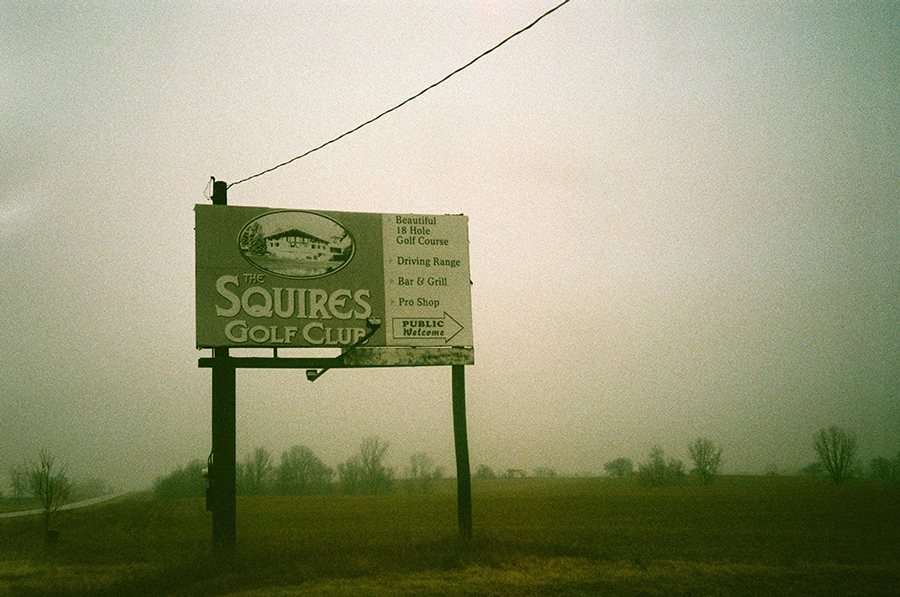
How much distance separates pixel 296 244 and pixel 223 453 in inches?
159

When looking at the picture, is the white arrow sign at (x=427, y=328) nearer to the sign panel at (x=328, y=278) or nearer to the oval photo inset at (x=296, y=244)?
the sign panel at (x=328, y=278)

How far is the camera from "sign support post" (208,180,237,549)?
1114cm

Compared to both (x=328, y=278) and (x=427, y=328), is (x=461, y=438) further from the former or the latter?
(x=328, y=278)

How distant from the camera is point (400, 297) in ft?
41.6

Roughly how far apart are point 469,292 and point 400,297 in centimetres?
145

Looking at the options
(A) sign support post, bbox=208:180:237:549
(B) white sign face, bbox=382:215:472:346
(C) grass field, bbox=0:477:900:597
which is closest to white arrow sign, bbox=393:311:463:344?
(B) white sign face, bbox=382:215:472:346

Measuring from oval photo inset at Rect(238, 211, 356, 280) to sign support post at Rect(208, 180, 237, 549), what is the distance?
1875 millimetres

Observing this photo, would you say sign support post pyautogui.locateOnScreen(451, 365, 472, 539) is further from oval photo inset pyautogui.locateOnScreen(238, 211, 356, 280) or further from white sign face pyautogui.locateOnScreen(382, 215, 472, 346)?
oval photo inset pyautogui.locateOnScreen(238, 211, 356, 280)

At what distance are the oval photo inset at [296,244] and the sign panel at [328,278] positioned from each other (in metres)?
0.02

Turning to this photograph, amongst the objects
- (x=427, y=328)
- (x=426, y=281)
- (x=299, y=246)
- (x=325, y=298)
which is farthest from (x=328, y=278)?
(x=427, y=328)

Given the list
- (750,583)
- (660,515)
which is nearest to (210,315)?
(750,583)

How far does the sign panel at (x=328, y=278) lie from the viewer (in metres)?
11.8

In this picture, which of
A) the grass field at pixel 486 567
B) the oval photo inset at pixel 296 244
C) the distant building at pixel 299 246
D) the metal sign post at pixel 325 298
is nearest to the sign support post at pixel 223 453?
the metal sign post at pixel 325 298

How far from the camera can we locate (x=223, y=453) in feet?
37.2
